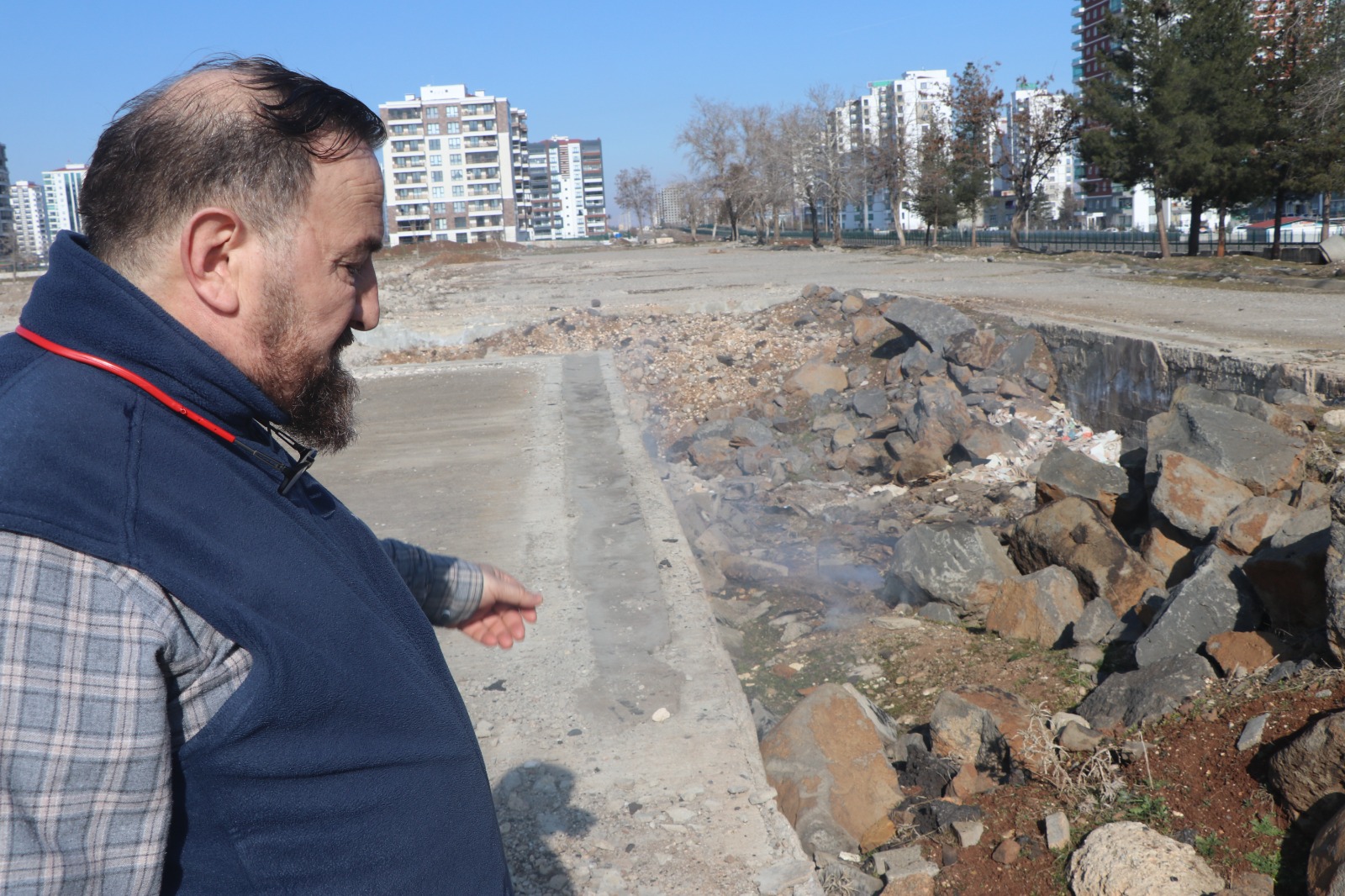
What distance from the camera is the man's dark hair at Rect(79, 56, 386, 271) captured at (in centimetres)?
108

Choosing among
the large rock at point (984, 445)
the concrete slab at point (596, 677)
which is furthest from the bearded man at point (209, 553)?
the large rock at point (984, 445)

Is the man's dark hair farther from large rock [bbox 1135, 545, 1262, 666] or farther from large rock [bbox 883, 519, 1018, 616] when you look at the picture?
large rock [bbox 883, 519, 1018, 616]

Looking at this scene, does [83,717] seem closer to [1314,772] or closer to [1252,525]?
[1314,772]

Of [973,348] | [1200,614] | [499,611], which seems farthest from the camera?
[973,348]

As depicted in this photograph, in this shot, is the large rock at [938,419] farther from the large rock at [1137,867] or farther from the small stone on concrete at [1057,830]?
the large rock at [1137,867]

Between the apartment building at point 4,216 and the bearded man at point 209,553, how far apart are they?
250 feet

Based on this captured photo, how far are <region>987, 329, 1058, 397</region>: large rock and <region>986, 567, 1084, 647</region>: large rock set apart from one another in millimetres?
4846

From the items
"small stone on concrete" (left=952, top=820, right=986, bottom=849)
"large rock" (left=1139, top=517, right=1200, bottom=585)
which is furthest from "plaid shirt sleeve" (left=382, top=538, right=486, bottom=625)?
"large rock" (left=1139, top=517, right=1200, bottom=585)

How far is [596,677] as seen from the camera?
3.43 metres

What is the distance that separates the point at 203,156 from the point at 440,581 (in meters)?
0.86

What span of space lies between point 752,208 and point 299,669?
199ft

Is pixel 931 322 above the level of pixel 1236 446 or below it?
above

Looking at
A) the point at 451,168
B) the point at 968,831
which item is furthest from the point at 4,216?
the point at 968,831

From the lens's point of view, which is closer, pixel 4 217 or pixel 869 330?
pixel 869 330
